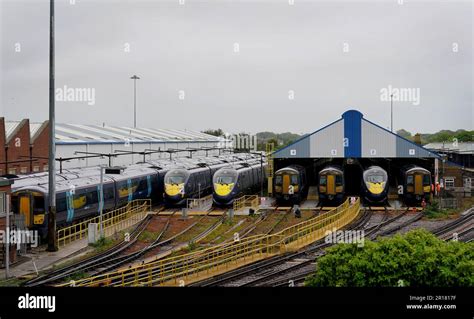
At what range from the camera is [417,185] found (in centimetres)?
3416

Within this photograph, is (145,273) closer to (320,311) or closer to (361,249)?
(361,249)

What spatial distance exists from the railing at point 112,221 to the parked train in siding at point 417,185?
612 inches

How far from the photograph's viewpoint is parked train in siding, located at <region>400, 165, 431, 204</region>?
34.0 metres

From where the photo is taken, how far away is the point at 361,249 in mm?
13438

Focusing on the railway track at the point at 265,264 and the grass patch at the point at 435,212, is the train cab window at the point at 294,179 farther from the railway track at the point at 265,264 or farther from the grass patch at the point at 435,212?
the railway track at the point at 265,264

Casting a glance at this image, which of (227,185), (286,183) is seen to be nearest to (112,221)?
(227,185)

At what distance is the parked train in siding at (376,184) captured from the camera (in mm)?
33950


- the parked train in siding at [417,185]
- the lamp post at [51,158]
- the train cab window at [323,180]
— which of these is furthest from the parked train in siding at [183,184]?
the parked train in siding at [417,185]

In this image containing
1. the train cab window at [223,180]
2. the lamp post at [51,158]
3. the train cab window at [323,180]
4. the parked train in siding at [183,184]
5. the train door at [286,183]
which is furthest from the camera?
the train door at [286,183]

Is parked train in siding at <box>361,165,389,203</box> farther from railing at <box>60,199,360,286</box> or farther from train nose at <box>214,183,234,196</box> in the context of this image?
train nose at <box>214,183,234,196</box>

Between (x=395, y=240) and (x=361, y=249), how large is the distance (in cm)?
80

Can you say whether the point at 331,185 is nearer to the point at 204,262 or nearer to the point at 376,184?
the point at 376,184

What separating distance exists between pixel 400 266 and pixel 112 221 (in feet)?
62.0

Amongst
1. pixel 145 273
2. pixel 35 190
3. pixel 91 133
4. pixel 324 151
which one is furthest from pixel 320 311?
pixel 91 133
